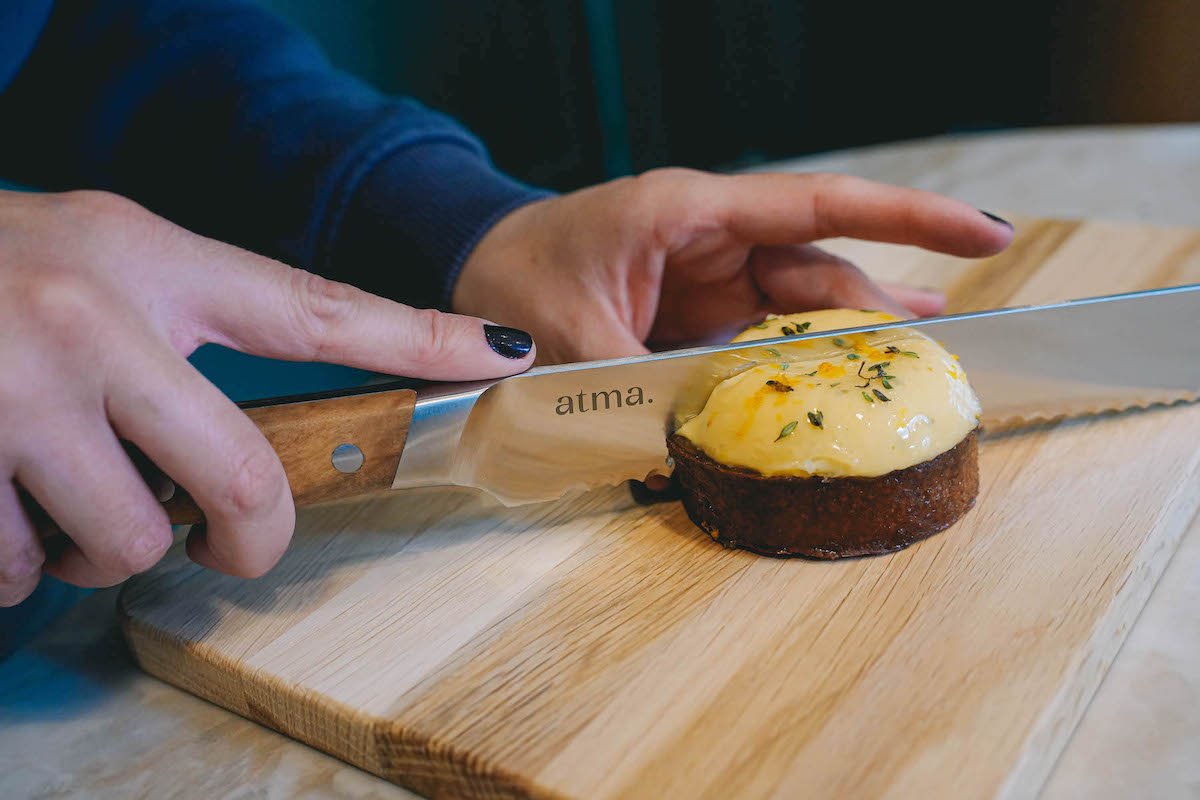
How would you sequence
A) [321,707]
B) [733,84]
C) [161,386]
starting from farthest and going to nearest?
1. [733,84]
2. [321,707]
3. [161,386]

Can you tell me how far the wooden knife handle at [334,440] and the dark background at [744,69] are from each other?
10.2ft

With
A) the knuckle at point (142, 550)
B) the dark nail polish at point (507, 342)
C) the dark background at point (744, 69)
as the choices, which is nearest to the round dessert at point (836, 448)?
the dark nail polish at point (507, 342)

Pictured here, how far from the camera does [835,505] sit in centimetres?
153

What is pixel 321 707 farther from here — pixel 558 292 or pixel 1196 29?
pixel 1196 29

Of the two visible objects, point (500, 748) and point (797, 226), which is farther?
point (797, 226)

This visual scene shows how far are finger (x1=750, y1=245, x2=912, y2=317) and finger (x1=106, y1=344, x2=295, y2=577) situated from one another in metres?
Answer: 1.07

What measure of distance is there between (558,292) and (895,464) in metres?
0.74

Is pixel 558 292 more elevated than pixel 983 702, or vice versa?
pixel 558 292

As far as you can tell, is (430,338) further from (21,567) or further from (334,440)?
(21,567)

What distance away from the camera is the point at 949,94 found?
5992 millimetres

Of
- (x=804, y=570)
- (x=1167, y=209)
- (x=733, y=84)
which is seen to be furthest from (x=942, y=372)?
(x=733, y=84)

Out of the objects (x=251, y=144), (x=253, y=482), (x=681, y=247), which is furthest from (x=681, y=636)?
(x=251, y=144)

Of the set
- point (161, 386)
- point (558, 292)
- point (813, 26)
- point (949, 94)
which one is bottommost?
point (949, 94)

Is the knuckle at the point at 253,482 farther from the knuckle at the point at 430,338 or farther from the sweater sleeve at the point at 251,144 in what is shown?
the sweater sleeve at the point at 251,144
